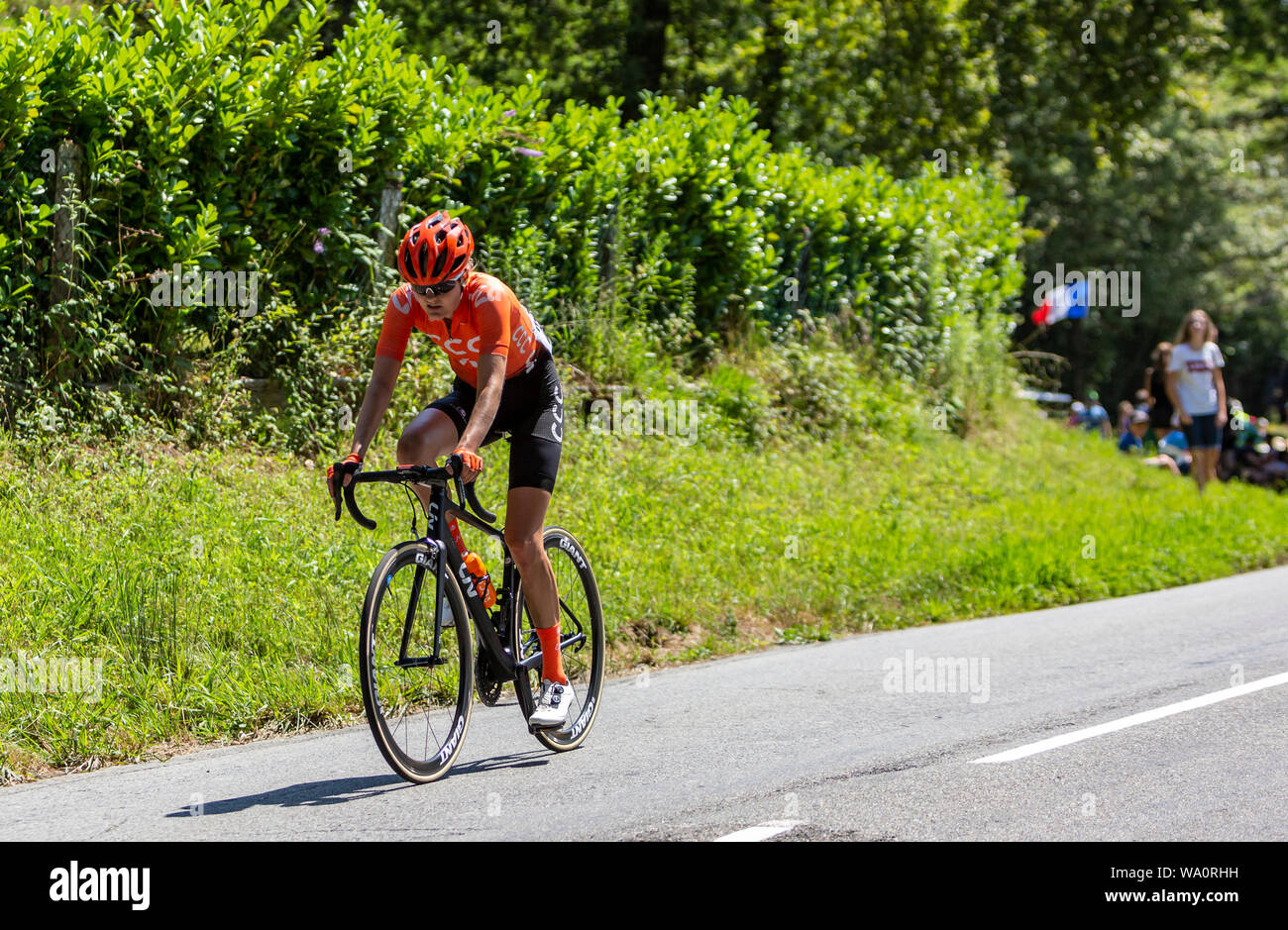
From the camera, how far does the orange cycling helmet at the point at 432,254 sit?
5156 millimetres

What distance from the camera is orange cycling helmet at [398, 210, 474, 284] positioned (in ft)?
16.9

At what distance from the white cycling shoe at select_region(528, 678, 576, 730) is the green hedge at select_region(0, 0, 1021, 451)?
4.36m

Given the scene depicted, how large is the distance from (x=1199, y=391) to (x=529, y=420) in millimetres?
11440

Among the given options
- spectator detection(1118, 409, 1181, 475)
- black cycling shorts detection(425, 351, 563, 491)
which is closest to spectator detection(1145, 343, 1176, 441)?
spectator detection(1118, 409, 1181, 475)

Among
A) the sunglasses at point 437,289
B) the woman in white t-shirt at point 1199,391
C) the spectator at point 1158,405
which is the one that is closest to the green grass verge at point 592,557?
the woman in white t-shirt at point 1199,391

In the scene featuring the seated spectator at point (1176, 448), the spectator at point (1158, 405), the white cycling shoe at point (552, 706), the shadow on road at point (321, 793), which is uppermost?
the spectator at point (1158, 405)

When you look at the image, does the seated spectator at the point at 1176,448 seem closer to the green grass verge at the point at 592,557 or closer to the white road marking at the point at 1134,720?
the green grass verge at the point at 592,557

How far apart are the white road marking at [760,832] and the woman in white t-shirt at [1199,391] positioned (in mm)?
11915

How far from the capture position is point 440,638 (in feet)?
17.8

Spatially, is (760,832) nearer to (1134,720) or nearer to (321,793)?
(321,793)

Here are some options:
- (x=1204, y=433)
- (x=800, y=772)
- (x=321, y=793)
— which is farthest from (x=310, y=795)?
(x=1204, y=433)

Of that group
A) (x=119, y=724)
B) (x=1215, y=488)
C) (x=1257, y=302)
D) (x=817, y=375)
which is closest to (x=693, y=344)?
(x=817, y=375)

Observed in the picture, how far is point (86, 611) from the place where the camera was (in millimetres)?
6680
